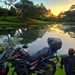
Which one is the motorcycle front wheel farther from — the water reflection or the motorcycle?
the water reflection

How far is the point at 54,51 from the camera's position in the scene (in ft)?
45.5

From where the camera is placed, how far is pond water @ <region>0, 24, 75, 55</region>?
1379cm

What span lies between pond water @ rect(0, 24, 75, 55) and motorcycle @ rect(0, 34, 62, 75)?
1.6 inches

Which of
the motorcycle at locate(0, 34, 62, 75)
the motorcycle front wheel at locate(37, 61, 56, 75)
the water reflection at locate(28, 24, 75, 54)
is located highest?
the water reflection at locate(28, 24, 75, 54)

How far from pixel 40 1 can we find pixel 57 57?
0.56 meters

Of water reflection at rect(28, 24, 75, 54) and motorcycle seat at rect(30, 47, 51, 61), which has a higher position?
water reflection at rect(28, 24, 75, 54)

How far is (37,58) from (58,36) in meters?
0.29

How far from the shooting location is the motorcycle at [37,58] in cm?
1385

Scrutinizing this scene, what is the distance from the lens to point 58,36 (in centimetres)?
1382

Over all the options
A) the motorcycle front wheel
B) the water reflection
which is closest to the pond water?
the water reflection

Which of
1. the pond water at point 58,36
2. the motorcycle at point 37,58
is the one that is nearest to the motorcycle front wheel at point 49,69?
the motorcycle at point 37,58

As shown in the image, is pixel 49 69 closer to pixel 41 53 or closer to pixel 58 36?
pixel 41 53

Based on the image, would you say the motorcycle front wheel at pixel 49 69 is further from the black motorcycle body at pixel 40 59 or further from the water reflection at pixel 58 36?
the water reflection at pixel 58 36

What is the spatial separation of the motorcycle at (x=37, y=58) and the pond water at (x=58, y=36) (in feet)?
0.13
